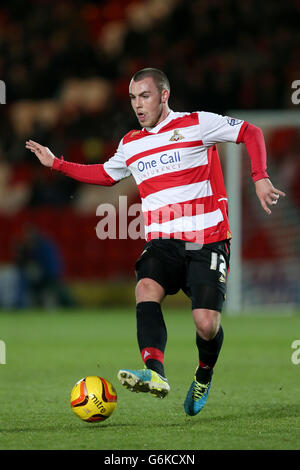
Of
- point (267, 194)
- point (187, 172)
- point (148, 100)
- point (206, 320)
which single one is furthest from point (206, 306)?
point (148, 100)

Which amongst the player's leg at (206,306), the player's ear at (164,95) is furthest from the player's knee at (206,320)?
the player's ear at (164,95)

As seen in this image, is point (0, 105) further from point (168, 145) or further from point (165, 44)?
point (168, 145)

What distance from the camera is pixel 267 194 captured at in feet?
15.0

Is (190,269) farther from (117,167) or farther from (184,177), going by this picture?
(117,167)

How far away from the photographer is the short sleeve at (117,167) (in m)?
5.18

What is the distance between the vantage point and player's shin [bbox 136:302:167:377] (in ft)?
14.9

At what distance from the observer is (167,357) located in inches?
320

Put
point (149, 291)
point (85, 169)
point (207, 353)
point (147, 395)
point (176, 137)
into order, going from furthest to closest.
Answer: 1. point (147, 395)
2. point (85, 169)
3. point (176, 137)
4. point (207, 353)
5. point (149, 291)

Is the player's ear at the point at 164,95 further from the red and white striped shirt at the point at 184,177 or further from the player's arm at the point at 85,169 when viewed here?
the player's arm at the point at 85,169

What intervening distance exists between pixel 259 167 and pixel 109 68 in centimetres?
1334

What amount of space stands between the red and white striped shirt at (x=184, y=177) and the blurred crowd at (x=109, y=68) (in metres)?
10.3

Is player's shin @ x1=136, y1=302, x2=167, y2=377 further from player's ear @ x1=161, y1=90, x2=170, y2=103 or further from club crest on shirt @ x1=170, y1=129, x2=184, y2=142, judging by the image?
player's ear @ x1=161, y1=90, x2=170, y2=103

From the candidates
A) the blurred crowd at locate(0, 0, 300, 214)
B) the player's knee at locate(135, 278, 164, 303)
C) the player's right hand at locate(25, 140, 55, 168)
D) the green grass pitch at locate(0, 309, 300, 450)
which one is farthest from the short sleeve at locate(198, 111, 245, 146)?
the blurred crowd at locate(0, 0, 300, 214)

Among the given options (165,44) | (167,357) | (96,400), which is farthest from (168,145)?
(165,44)
